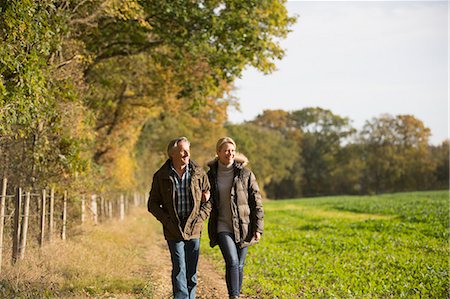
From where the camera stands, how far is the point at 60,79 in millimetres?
12328

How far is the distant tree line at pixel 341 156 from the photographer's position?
7781cm

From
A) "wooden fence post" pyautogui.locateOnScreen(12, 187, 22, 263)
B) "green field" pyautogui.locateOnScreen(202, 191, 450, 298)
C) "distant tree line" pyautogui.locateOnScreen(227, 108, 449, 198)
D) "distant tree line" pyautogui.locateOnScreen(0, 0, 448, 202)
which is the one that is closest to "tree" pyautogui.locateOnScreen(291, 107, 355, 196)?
"distant tree line" pyautogui.locateOnScreen(227, 108, 449, 198)

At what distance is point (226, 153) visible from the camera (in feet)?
25.0

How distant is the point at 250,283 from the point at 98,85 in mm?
12603

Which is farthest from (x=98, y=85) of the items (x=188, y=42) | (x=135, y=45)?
(x=188, y=42)

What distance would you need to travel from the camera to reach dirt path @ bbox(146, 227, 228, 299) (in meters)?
9.69

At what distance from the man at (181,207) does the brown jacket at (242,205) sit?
26cm

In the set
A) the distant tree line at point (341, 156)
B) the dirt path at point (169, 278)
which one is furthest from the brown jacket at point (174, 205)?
the distant tree line at point (341, 156)

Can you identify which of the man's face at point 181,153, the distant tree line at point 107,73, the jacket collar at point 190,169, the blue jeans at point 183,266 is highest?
the distant tree line at point 107,73

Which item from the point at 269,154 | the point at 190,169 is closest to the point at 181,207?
the point at 190,169

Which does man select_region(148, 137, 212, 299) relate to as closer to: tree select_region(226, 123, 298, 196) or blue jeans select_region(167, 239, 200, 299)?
blue jeans select_region(167, 239, 200, 299)

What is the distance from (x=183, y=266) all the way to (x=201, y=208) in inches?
32.8

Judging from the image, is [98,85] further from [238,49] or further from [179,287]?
[179,287]

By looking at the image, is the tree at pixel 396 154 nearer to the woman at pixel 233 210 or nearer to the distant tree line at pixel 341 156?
the distant tree line at pixel 341 156
